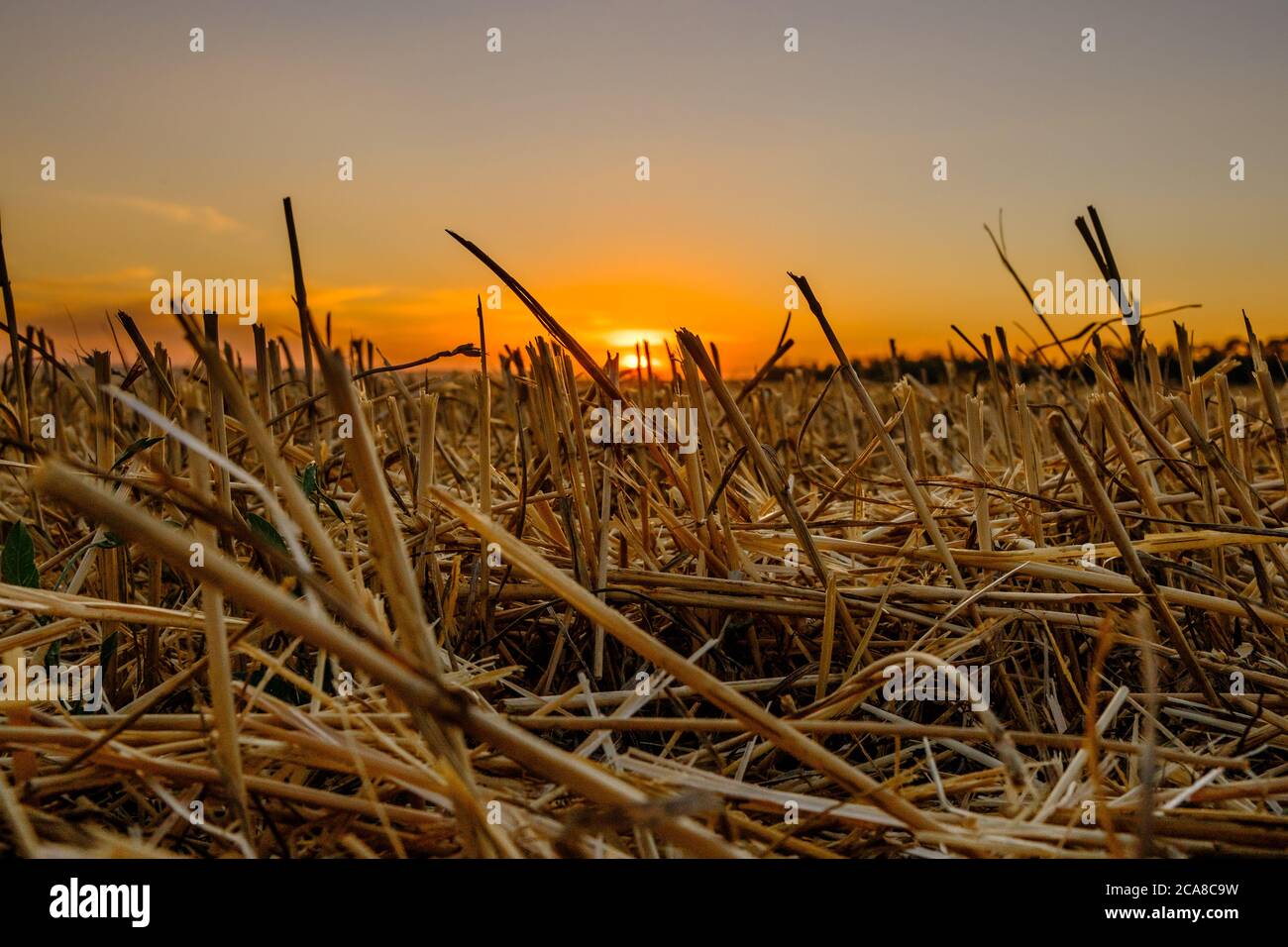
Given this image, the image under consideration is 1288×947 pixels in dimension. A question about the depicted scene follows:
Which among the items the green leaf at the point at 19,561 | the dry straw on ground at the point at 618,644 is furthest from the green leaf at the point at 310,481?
the green leaf at the point at 19,561

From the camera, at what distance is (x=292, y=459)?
1767 mm

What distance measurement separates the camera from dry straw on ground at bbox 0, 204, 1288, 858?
69 cm

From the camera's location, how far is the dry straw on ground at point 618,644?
0.69m

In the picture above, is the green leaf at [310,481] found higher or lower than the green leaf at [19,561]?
higher

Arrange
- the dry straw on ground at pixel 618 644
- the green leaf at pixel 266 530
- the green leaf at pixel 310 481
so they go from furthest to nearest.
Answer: the green leaf at pixel 310 481 → the green leaf at pixel 266 530 → the dry straw on ground at pixel 618 644

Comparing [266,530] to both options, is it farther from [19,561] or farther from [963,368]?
[963,368]

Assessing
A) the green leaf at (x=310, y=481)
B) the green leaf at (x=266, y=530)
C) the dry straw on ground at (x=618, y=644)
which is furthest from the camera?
the green leaf at (x=310, y=481)

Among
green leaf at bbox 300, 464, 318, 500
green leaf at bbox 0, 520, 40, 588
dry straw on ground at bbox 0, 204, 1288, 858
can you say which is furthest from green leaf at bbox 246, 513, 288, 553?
green leaf at bbox 0, 520, 40, 588

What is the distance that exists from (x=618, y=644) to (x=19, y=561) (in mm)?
855

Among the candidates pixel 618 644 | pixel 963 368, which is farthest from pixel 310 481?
pixel 963 368

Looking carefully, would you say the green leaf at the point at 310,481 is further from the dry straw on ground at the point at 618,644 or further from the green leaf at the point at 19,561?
the green leaf at the point at 19,561

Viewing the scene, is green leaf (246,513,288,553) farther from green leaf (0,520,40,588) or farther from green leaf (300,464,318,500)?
green leaf (0,520,40,588)
